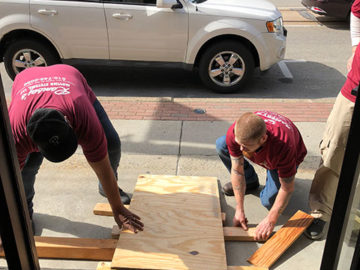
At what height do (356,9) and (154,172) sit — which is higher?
(356,9)

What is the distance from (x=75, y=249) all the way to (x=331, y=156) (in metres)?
2.16

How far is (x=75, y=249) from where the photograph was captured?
316 centimetres

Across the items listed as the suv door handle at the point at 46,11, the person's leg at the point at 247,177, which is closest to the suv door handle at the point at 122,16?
the suv door handle at the point at 46,11

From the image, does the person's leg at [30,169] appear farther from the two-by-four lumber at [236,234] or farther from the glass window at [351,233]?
the glass window at [351,233]

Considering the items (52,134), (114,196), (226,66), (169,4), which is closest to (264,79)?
(226,66)

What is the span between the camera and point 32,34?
627 cm

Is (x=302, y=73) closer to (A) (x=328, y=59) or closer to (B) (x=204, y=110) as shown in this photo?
(A) (x=328, y=59)

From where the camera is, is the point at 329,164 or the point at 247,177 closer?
the point at 329,164

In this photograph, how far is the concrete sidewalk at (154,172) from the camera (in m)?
3.30

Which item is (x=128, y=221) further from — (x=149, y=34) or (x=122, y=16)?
(x=122, y=16)

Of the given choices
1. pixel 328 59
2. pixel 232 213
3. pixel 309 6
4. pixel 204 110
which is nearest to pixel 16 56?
pixel 204 110

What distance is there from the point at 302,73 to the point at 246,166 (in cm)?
425

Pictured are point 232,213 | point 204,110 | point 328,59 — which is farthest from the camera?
point 328,59

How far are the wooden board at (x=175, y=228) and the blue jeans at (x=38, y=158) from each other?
480 mm
